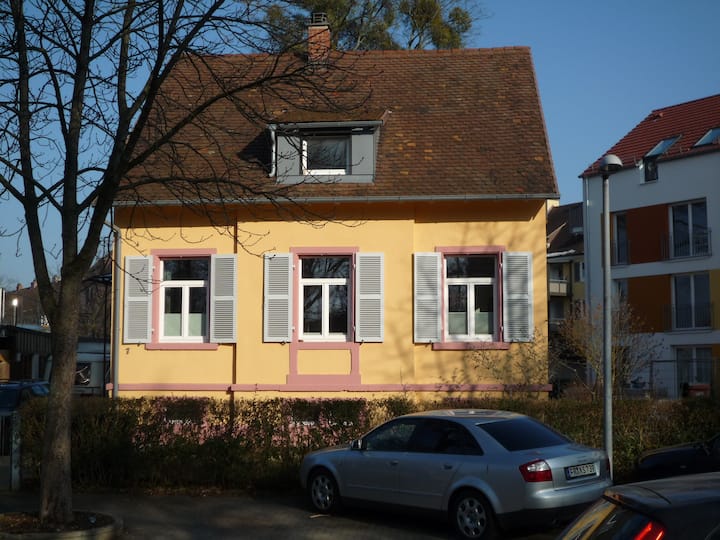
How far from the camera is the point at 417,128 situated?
20.7 metres

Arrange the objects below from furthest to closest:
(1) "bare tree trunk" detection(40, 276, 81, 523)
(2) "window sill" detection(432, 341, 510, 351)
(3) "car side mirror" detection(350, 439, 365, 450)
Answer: (2) "window sill" detection(432, 341, 510, 351) → (3) "car side mirror" detection(350, 439, 365, 450) → (1) "bare tree trunk" detection(40, 276, 81, 523)

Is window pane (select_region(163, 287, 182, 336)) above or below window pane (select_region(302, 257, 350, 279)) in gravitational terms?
below

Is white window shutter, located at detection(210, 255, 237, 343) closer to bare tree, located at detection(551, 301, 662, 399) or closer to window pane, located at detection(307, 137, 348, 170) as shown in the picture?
window pane, located at detection(307, 137, 348, 170)

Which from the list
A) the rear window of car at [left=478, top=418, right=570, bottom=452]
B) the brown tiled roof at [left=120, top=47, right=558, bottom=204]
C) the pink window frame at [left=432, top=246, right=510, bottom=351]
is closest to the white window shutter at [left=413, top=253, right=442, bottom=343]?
the pink window frame at [left=432, top=246, right=510, bottom=351]

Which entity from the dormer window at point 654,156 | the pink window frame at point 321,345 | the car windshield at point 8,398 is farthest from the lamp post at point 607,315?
the dormer window at point 654,156

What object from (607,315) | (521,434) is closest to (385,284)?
(607,315)

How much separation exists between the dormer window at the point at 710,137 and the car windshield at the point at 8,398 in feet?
97.7

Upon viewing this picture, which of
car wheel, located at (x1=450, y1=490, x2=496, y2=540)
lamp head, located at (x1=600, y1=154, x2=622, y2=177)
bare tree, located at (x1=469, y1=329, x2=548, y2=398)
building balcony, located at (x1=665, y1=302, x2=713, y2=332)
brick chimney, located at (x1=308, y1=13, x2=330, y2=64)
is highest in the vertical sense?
brick chimney, located at (x1=308, y1=13, x2=330, y2=64)

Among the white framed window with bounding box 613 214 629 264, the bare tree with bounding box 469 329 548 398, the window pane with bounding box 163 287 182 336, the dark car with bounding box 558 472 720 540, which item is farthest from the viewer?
the white framed window with bounding box 613 214 629 264

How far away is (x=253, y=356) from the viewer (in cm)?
1905

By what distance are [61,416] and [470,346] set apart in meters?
9.22

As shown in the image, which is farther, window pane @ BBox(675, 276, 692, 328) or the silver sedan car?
window pane @ BBox(675, 276, 692, 328)

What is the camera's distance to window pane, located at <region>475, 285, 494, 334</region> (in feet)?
62.8

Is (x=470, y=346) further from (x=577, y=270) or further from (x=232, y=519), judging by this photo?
(x=577, y=270)
